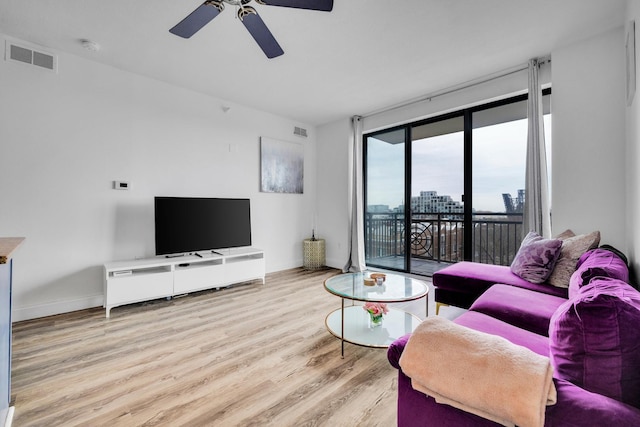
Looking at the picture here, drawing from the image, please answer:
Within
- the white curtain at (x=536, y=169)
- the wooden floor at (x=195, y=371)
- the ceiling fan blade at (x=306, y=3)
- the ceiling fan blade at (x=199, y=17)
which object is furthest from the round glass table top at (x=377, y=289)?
the ceiling fan blade at (x=199, y=17)

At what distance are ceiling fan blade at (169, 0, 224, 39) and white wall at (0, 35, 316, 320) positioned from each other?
1.63 m

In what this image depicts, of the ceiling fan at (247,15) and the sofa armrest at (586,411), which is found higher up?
the ceiling fan at (247,15)

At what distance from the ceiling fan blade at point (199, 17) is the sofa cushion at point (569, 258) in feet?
10.1

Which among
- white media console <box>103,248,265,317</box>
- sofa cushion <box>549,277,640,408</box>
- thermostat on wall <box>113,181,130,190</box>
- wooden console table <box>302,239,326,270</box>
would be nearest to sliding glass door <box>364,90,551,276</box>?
wooden console table <box>302,239,326,270</box>

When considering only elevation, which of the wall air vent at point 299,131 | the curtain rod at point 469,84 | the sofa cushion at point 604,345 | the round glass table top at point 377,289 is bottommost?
the round glass table top at point 377,289

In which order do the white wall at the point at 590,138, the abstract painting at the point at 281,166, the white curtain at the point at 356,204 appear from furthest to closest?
the white curtain at the point at 356,204 < the abstract painting at the point at 281,166 < the white wall at the point at 590,138

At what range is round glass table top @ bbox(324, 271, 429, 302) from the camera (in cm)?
206

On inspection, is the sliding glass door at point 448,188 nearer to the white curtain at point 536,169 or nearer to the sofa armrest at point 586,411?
the white curtain at point 536,169

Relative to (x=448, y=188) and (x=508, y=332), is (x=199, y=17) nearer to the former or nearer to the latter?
(x=508, y=332)

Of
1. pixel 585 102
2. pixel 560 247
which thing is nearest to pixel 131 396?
pixel 560 247

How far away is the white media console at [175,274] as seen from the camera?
2.81m

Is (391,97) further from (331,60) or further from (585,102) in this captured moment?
(585,102)

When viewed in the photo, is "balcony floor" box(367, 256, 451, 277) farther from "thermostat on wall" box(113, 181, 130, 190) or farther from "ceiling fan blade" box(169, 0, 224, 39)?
"ceiling fan blade" box(169, 0, 224, 39)

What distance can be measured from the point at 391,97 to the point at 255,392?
149 inches
